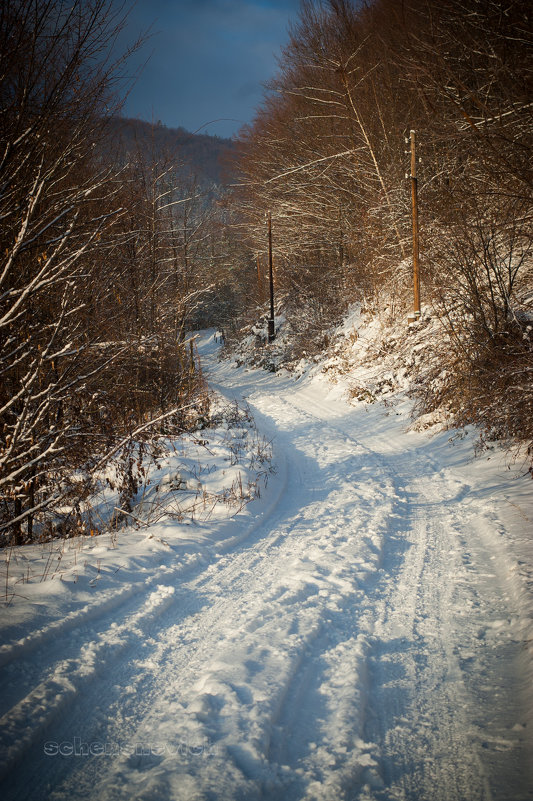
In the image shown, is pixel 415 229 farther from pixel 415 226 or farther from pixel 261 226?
pixel 261 226

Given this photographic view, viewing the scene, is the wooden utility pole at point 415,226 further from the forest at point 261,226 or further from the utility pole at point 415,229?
the forest at point 261,226

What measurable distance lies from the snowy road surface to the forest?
4.50 ft

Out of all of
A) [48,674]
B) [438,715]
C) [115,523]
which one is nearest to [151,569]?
[48,674]

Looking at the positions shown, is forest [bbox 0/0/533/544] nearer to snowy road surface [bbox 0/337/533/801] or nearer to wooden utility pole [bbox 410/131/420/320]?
wooden utility pole [bbox 410/131/420/320]

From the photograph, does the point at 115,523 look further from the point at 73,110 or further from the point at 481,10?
the point at 481,10

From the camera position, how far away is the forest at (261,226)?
303 centimetres

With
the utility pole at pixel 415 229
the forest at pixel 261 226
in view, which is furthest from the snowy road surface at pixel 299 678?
the utility pole at pixel 415 229

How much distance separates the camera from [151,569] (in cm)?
348

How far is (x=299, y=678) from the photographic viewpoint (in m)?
2.36

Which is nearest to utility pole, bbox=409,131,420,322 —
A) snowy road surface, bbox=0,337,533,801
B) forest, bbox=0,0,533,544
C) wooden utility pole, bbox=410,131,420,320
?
wooden utility pole, bbox=410,131,420,320

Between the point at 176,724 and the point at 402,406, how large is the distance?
8615 millimetres

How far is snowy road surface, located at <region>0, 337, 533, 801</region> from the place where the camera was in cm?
182

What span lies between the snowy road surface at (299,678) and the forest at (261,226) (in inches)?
54.0

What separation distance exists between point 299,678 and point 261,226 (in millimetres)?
24144
